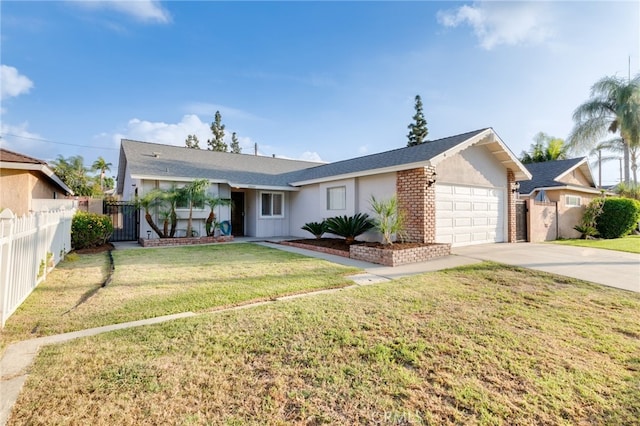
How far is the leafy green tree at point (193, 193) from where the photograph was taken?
12336 millimetres

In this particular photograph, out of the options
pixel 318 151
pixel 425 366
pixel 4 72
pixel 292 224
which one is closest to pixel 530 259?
pixel 425 366

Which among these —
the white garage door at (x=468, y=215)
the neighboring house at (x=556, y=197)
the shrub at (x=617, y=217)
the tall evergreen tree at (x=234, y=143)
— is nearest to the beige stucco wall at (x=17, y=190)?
the white garage door at (x=468, y=215)

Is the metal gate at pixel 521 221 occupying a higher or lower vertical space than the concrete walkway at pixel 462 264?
higher

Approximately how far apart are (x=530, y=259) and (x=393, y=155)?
654 cm

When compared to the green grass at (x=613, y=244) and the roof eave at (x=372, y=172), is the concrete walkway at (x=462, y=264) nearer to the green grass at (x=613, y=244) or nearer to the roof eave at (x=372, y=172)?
the green grass at (x=613, y=244)

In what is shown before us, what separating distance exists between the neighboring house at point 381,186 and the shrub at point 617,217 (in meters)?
6.91

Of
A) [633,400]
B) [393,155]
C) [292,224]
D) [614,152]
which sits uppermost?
[614,152]

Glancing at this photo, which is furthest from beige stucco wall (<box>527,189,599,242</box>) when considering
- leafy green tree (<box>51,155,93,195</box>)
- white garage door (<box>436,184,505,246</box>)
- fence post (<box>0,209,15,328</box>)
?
leafy green tree (<box>51,155,93,195</box>)

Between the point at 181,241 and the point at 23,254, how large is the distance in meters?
7.90

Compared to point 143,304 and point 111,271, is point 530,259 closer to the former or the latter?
point 143,304

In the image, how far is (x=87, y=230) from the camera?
10188mm

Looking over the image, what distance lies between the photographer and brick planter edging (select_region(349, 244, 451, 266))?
808 centimetres

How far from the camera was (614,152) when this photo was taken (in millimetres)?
26625

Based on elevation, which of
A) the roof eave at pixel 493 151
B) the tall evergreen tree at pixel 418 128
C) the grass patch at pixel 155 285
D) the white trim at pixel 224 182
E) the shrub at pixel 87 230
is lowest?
the grass patch at pixel 155 285
